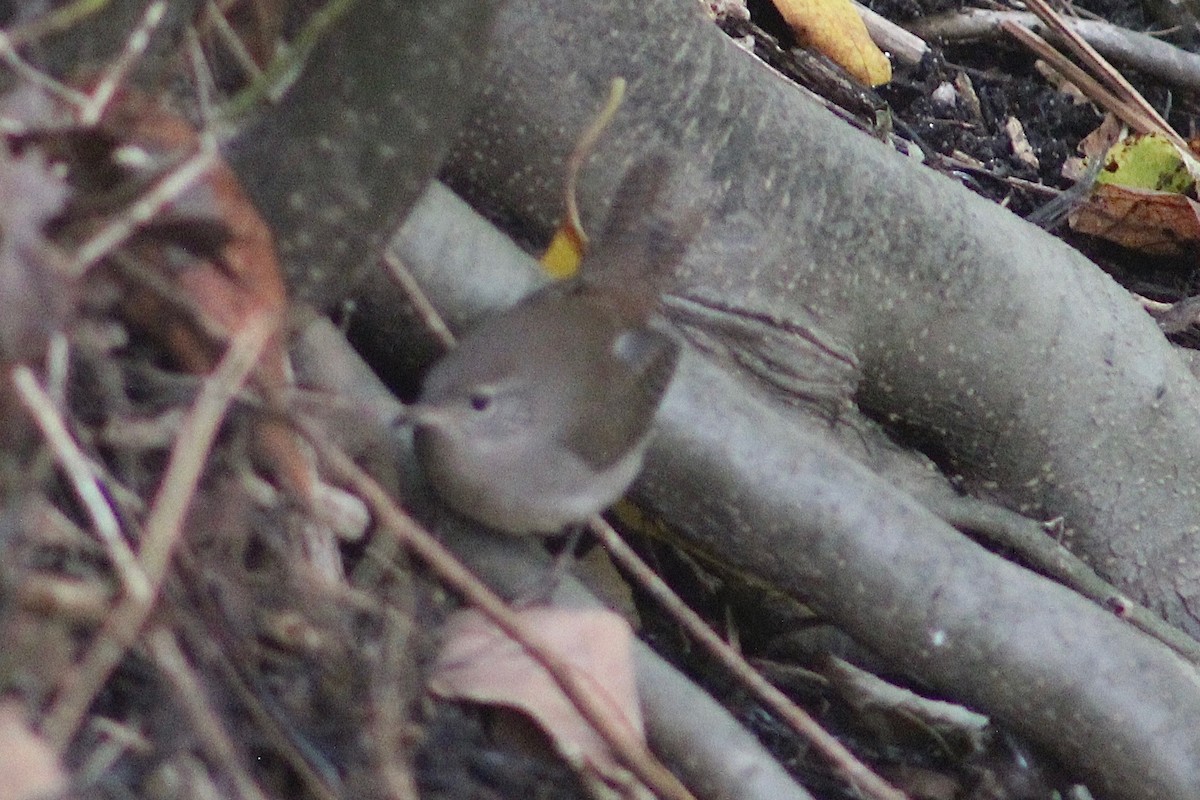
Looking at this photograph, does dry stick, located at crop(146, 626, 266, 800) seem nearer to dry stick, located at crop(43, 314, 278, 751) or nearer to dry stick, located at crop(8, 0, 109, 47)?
dry stick, located at crop(43, 314, 278, 751)

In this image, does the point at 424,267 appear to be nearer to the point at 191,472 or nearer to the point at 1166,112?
the point at 191,472

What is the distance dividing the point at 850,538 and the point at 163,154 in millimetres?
1450

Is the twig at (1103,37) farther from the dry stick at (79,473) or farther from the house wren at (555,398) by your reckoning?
the dry stick at (79,473)

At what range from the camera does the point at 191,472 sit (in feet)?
5.29

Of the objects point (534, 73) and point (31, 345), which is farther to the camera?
point (534, 73)

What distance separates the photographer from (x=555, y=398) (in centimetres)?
259

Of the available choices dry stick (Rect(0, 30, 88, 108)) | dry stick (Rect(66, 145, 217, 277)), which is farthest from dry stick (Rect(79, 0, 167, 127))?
dry stick (Rect(66, 145, 217, 277))

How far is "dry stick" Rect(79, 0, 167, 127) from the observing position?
5.44 feet

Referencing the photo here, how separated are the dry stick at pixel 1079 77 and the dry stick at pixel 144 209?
12.3 feet

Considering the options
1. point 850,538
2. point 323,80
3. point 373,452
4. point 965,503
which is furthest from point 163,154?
point 965,503

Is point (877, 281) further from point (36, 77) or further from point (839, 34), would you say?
point (36, 77)

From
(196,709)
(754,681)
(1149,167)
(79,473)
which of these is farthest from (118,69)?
(1149,167)

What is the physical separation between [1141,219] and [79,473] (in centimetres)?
368

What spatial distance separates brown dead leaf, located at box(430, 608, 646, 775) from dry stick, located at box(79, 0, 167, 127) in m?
0.85
